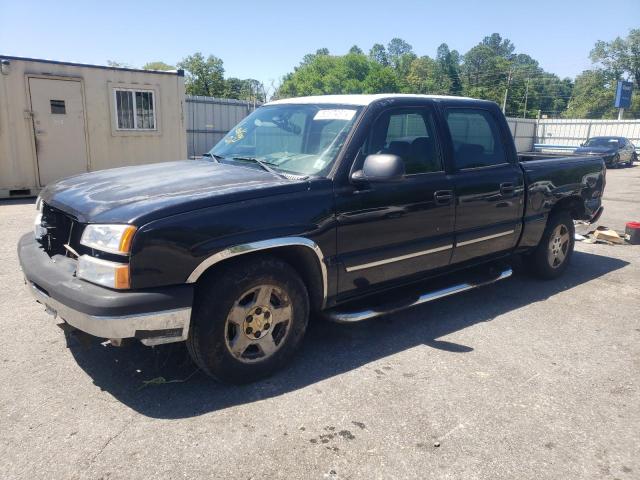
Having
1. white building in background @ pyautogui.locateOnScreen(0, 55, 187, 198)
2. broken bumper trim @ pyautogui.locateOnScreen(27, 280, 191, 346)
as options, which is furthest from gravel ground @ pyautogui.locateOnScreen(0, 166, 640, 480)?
white building in background @ pyautogui.locateOnScreen(0, 55, 187, 198)

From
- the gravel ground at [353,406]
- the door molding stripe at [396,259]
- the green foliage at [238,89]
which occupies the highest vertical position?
the green foliage at [238,89]

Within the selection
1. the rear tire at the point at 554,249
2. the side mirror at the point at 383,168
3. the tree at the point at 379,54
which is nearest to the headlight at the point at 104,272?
the side mirror at the point at 383,168

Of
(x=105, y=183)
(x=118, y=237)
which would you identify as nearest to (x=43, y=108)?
(x=105, y=183)

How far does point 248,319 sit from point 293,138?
5.18 feet

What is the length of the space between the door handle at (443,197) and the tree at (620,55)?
9101cm

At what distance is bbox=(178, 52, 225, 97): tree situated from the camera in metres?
54.3

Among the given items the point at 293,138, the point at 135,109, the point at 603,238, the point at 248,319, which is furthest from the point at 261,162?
the point at 135,109

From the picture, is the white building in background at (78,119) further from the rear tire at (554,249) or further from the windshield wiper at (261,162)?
the rear tire at (554,249)

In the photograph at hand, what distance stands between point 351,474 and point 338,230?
1599 millimetres

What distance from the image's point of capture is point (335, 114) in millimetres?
3945

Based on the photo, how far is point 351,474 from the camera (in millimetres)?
Answer: 2500

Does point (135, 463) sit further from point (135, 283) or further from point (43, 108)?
point (43, 108)

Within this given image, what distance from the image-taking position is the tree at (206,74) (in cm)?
5428

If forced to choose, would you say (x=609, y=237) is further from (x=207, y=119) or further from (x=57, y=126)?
(x=207, y=119)
